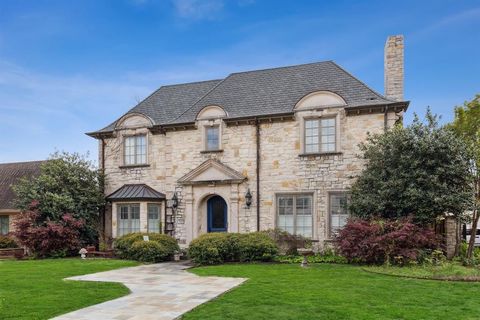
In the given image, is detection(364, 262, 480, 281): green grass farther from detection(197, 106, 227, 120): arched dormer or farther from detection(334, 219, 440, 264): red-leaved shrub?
detection(197, 106, 227, 120): arched dormer

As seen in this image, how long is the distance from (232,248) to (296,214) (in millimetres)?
3221

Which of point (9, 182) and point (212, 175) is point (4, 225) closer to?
point (9, 182)

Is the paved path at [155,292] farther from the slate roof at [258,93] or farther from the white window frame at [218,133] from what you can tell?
the slate roof at [258,93]

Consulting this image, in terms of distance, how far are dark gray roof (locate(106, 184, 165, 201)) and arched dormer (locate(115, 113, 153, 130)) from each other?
2.86 m

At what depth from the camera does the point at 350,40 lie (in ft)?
51.1

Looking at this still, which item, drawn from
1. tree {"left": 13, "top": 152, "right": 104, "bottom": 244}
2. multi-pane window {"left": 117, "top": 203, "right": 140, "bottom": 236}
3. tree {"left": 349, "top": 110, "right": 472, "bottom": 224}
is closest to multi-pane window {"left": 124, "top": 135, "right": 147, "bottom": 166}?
tree {"left": 13, "top": 152, "right": 104, "bottom": 244}

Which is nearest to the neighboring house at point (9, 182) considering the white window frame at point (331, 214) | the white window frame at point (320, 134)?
the white window frame at point (320, 134)

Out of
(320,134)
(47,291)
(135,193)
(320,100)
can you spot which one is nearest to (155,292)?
(47,291)

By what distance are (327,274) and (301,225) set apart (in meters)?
4.98

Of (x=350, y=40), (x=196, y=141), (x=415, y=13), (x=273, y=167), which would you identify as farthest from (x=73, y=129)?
(x=415, y=13)

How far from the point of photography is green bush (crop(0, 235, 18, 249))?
20.7m

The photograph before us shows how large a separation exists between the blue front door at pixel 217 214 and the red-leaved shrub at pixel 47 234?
19.1 feet

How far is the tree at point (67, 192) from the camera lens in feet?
62.6

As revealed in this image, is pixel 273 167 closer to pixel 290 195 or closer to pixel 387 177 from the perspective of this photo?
pixel 290 195
